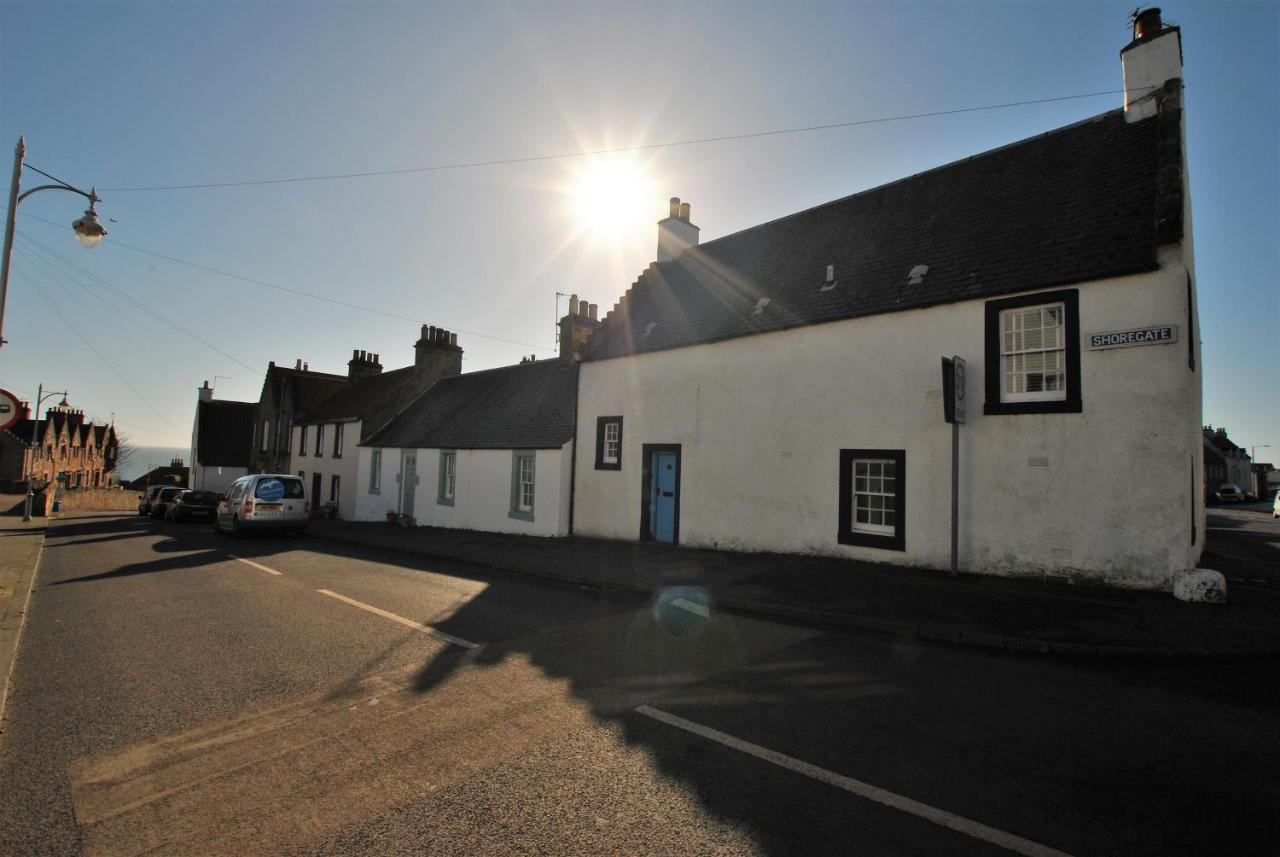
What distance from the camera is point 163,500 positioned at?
34.0 metres

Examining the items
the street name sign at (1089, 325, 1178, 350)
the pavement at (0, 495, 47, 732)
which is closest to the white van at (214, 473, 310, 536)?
the pavement at (0, 495, 47, 732)

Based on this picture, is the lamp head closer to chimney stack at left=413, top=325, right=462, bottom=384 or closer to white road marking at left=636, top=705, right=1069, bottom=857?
white road marking at left=636, top=705, right=1069, bottom=857

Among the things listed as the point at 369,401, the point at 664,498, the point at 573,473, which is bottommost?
the point at 664,498

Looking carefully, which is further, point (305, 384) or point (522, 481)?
point (305, 384)

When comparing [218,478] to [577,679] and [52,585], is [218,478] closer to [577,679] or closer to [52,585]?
[52,585]

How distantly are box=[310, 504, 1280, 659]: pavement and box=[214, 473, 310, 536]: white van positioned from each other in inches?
355

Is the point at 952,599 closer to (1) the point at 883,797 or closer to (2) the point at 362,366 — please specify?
(1) the point at 883,797

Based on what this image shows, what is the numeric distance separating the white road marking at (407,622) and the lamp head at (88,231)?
24.2ft

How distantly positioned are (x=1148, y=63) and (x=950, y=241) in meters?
4.45

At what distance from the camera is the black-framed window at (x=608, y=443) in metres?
17.5

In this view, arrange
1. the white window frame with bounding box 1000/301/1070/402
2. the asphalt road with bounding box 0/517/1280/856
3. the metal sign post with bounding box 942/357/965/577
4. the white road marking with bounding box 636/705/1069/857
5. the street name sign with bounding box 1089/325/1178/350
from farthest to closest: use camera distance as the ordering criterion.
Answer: the metal sign post with bounding box 942/357/965/577
the white window frame with bounding box 1000/301/1070/402
the street name sign with bounding box 1089/325/1178/350
the asphalt road with bounding box 0/517/1280/856
the white road marking with bounding box 636/705/1069/857

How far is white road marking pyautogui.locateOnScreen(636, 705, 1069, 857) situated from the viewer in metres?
3.14

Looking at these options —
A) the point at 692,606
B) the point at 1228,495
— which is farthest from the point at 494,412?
the point at 1228,495

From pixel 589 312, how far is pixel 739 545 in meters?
11.1
